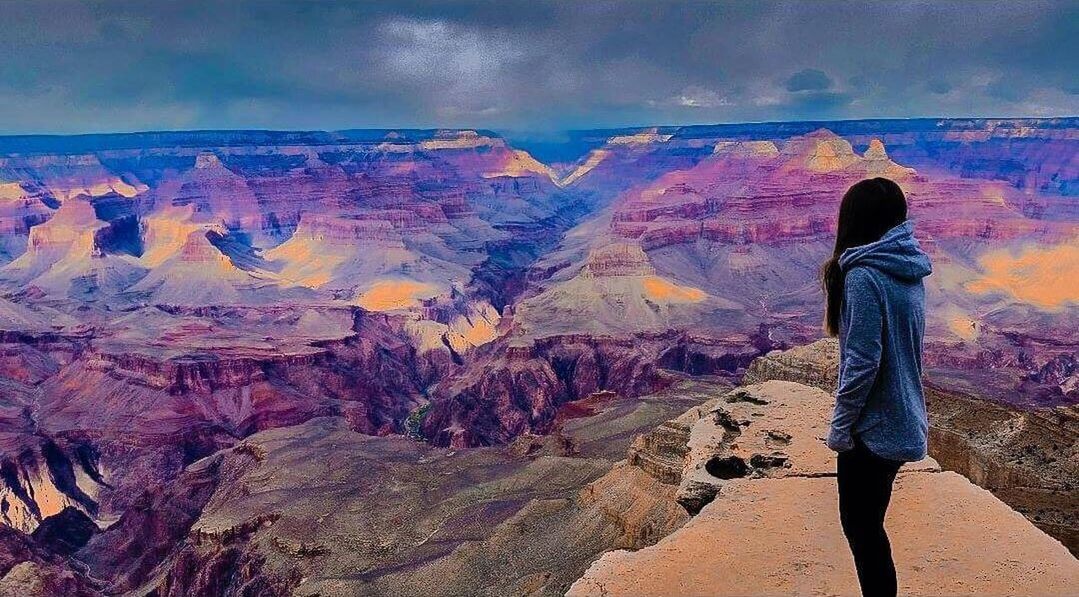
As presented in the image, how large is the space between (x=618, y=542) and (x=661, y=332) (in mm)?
49378

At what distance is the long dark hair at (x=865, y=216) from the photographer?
18.7 feet

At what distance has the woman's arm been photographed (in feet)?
18.0

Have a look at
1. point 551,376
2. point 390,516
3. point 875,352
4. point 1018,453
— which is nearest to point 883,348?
point 875,352

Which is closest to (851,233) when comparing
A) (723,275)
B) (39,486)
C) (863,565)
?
(863,565)

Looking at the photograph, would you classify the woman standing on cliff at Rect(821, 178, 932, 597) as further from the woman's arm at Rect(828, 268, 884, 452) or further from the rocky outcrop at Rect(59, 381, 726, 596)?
the rocky outcrop at Rect(59, 381, 726, 596)

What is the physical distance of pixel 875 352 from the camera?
5.56 meters

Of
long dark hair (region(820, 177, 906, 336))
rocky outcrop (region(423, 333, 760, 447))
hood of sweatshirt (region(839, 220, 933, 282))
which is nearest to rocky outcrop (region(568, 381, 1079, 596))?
long dark hair (region(820, 177, 906, 336))

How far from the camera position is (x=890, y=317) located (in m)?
5.55

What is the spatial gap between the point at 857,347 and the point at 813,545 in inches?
123

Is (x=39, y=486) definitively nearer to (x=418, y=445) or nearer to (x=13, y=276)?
(x=418, y=445)

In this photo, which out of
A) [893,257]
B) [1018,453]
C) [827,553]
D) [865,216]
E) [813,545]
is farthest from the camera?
[1018,453]

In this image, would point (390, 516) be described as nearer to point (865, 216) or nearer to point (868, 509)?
point (868, 509)

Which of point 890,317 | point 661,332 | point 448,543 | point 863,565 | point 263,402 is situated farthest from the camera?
point 661,332

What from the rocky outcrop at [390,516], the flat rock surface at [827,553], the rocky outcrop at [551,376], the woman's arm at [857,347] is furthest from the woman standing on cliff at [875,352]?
the rocky outcrop at [551,376]
